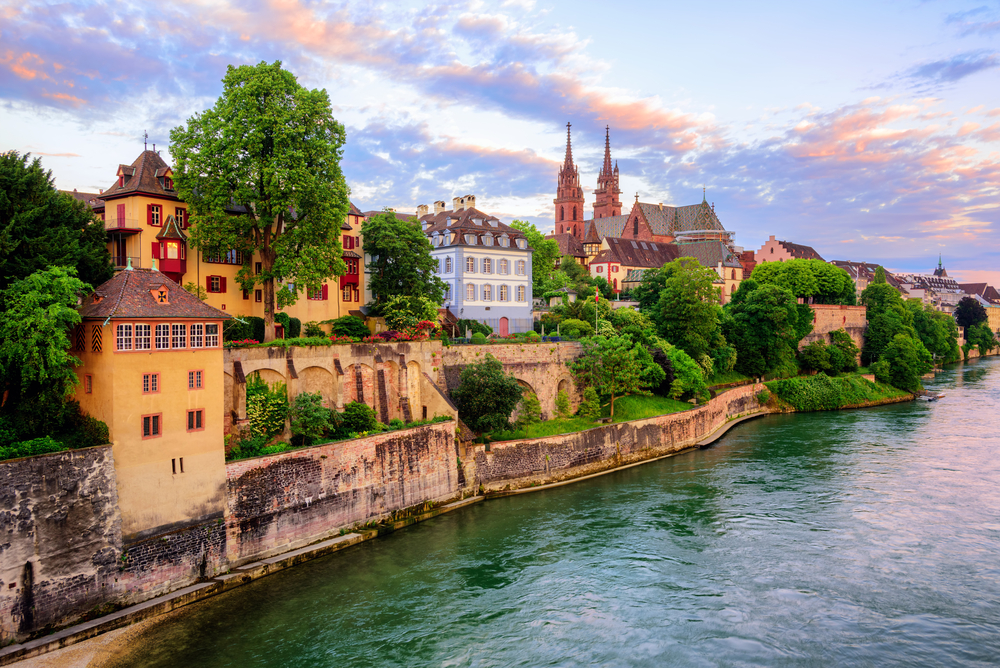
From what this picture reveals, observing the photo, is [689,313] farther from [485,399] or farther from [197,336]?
[197,336]

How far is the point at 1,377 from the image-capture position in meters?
21.8

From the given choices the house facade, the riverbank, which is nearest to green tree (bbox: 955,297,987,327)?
the riverbank

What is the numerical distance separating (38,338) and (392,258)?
24.5 m

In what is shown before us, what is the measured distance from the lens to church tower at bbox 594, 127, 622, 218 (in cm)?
13938

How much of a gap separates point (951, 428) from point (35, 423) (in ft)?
184

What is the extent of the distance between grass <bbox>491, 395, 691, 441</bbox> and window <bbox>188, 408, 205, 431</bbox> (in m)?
16.4

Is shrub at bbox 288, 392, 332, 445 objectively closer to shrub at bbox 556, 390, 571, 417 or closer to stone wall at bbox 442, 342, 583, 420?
stone wall at bbox 442, 342, 583, 420

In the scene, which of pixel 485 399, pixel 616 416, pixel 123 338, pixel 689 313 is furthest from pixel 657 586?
pixel 689 313

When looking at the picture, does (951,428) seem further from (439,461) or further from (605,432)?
(439,461)

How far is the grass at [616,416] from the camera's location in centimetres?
3857

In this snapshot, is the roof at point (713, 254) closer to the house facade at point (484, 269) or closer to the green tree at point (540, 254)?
the green tree at point (540, 254)

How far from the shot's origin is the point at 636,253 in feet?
332

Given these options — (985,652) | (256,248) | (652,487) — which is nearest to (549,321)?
(652,487)

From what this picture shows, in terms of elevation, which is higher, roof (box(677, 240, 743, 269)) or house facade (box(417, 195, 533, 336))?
roof (box(677, 240, 743, 269))
